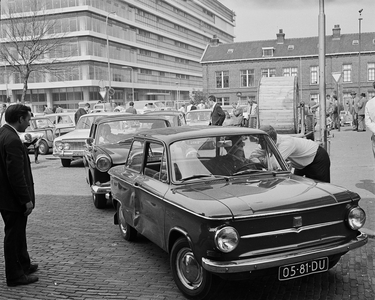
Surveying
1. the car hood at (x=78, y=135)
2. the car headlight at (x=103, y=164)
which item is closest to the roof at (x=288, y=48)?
the car hood at (x=78, y=135)

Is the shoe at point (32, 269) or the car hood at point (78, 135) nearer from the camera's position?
the shoe at point (32, 269)

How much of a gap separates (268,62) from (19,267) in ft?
200

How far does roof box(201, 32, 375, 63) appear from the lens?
193 ft

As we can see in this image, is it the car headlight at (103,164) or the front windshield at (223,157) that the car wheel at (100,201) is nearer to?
the car headlight at (103,164)

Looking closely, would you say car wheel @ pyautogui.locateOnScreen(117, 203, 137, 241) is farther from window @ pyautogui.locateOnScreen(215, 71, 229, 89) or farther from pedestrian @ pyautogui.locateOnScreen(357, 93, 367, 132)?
window @ pyautogui.locateOnScreen(215, 71, 229, 89)

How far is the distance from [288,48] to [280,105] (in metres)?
46.6

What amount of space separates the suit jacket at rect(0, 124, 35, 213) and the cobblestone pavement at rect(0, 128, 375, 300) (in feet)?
3.10

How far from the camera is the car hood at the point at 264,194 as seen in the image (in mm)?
4062

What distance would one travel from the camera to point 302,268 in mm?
4113

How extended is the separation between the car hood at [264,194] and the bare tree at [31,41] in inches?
1446

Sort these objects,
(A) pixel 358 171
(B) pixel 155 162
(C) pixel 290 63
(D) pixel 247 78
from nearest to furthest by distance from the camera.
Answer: (B) pixel 155 162 < (A) pixel 358 171 < (C) pixel 290 63 < (D) pixel 247 78

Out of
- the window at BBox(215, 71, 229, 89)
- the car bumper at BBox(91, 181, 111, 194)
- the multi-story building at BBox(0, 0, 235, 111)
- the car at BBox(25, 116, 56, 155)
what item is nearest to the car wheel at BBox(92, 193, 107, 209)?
the car bumper at BBox(91, 181, 111, 194)

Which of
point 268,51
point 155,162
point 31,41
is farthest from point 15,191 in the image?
point 268,51

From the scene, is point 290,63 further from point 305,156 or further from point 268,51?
point 305,156
